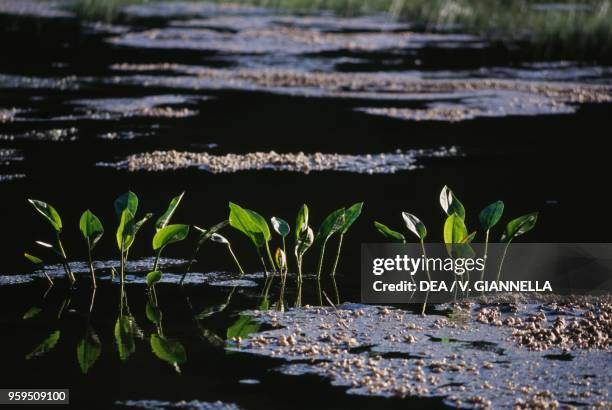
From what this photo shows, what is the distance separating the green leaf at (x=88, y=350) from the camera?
16.3ft

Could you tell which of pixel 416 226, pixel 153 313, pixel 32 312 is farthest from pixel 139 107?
pixel 153 313

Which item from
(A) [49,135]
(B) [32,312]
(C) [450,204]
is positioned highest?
(C) [450,204]

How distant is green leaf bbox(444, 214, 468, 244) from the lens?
19.6ft

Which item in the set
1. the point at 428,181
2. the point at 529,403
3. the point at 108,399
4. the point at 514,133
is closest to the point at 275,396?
the point at 108,399

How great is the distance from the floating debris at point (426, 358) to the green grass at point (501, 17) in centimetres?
1220

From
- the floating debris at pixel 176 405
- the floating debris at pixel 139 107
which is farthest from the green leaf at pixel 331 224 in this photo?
the floating debris at pixel 139 107

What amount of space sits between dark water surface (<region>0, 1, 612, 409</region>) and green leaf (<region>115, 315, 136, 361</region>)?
1.5 inches

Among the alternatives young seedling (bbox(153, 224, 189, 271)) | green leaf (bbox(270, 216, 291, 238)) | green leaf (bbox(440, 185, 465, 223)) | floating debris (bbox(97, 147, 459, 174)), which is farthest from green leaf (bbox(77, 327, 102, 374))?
floating debris (bbox(97, 147, 459, 174))

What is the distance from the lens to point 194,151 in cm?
1038

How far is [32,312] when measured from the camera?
5.77 metres

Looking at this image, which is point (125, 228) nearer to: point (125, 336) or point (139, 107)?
point (125, 336)

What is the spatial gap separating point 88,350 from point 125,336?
25 centimetres

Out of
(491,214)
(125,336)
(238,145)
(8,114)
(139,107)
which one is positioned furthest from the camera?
(139,107)

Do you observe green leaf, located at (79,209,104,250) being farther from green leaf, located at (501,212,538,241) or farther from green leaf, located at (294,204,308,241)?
green leaf, located at (501,212,538,241)
